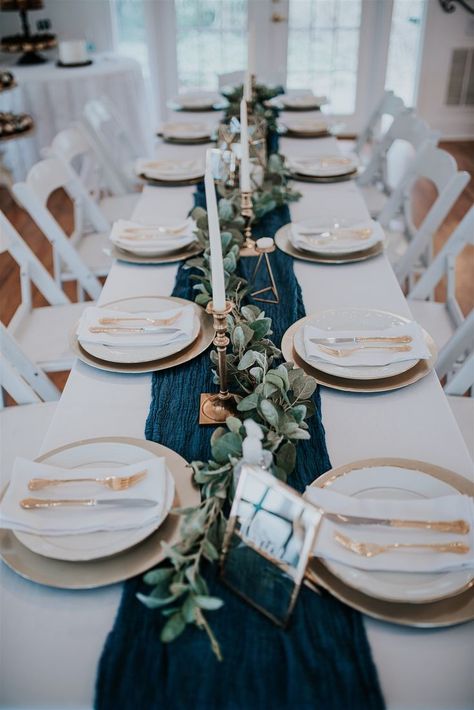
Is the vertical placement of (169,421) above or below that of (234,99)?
below

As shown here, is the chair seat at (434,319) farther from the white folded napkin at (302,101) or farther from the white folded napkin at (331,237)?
A: the white folded napkin at (302,101)

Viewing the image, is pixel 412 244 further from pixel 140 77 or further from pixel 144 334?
pixel 140 77

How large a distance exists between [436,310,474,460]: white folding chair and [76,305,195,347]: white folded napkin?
619 mm

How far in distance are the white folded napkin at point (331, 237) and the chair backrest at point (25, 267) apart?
2.42ft

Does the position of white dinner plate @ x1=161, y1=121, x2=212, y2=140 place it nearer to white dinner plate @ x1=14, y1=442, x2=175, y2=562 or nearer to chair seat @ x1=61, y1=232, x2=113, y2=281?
chair seat @ x1=61, y1=232, x2=113, y2=281

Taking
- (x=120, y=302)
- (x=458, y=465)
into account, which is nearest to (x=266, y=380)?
(x=458, y=465)

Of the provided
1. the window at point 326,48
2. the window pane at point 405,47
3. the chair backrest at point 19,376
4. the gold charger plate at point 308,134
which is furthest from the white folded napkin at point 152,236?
Result: the window pane at point 405,47

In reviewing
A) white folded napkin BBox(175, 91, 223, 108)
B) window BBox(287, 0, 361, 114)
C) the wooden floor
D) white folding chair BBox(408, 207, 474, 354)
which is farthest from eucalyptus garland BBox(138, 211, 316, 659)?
window BBox(287, 0, 361, 114)

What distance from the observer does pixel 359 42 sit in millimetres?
4871

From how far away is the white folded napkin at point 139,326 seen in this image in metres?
1.15

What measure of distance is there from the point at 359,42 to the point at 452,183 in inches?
143

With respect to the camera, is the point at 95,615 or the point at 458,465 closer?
the point at 95,615

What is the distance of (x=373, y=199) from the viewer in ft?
9.05

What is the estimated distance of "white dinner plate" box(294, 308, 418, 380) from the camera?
106cm
